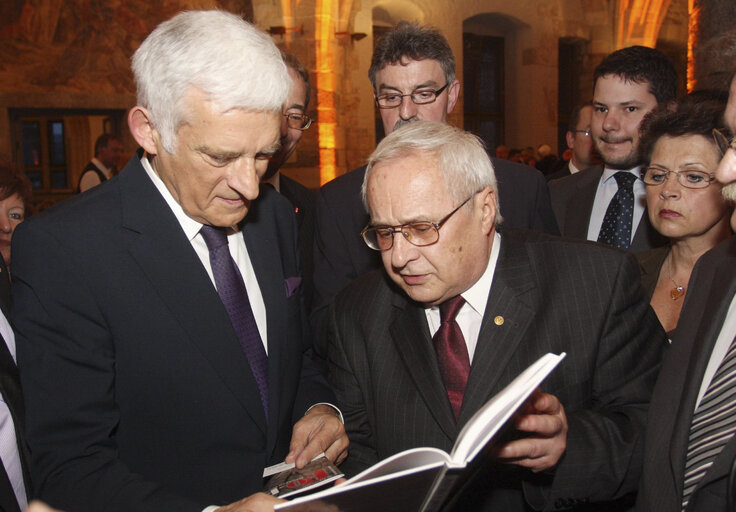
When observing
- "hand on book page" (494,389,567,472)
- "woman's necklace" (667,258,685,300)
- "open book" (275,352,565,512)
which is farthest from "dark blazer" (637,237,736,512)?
"open book" (275,352,565,512)

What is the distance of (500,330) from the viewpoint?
6.73 ft

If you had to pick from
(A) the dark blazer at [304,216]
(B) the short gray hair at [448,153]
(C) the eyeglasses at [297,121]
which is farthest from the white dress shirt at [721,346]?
(C) the eyeglasses at [297,121]

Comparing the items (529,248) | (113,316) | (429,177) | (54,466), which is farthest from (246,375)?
(529,248)

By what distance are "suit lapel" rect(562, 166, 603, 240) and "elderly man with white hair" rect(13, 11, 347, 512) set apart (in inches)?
91.3

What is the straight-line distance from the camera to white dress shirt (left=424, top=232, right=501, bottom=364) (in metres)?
2.15

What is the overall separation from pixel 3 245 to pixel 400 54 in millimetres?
2030

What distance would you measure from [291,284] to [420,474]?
3.89 feet

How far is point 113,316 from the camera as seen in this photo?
1.75m

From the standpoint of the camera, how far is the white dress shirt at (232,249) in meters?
1.95

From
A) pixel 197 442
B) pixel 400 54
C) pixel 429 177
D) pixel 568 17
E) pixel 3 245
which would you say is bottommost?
pixel 197 442

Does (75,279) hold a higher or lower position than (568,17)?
lower

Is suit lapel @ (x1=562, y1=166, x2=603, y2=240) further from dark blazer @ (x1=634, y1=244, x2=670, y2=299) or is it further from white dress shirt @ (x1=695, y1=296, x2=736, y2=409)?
white dress shirt @ (x1=695, y1=296, x2=736, y2=409)

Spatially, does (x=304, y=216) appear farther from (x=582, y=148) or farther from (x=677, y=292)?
(x=582, y=148)

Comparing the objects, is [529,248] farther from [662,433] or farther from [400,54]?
[400,54]
